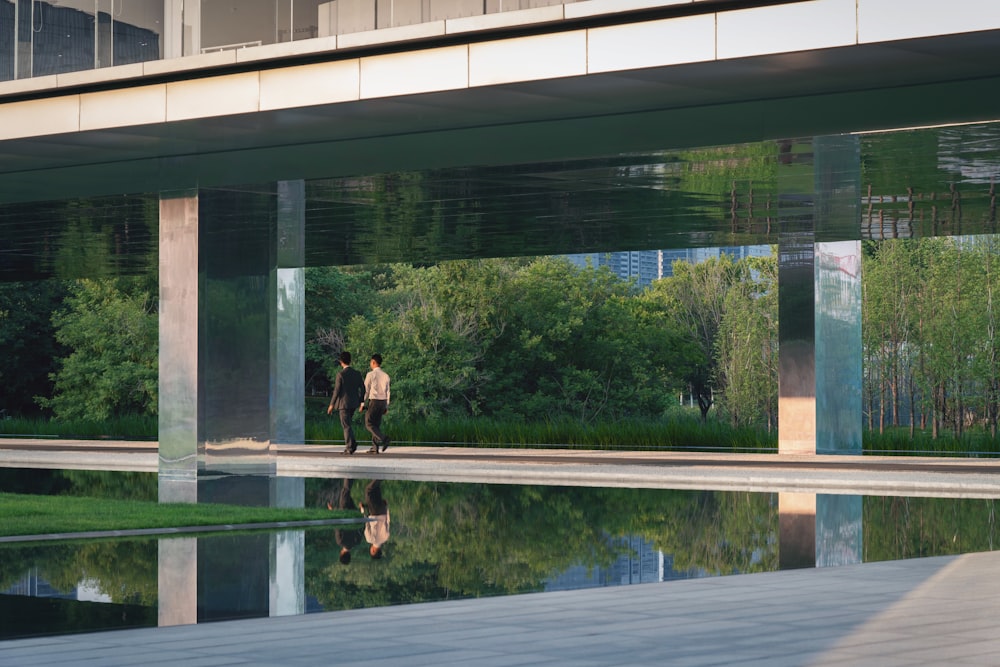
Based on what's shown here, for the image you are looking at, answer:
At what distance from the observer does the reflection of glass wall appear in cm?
1467

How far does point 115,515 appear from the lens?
1334cm

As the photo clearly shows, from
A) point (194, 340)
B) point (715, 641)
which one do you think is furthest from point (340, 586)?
point (194, 340)

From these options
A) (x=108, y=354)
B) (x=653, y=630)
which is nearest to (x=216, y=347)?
(x=653, y=630)

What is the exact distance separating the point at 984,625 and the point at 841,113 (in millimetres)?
8659

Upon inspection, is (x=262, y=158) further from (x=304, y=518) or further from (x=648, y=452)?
(x=648, y=452)

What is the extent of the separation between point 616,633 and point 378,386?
17.2 metres

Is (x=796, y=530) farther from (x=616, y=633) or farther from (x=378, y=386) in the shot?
(x=378, y=386)

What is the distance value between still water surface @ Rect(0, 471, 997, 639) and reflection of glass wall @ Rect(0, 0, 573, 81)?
5.41 m

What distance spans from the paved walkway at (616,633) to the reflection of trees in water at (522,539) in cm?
109

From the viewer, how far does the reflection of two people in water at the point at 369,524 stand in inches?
453

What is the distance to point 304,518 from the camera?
1363 centimetres

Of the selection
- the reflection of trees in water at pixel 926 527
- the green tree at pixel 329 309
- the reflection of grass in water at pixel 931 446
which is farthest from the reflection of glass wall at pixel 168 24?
the green tree at pixel 329 309

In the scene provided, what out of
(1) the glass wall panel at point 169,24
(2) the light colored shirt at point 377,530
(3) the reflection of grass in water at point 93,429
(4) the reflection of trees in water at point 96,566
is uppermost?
(1) the glass wall panel at point 169,24

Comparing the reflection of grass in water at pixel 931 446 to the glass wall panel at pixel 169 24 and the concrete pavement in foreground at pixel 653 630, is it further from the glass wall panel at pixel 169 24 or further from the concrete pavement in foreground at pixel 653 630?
the concrete pavement in foreground at pixel 653 630
